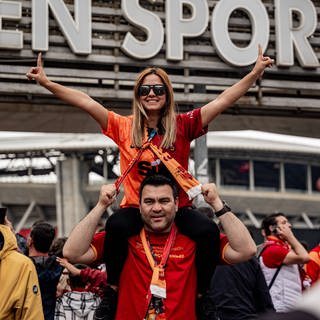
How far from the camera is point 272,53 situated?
1248 cm

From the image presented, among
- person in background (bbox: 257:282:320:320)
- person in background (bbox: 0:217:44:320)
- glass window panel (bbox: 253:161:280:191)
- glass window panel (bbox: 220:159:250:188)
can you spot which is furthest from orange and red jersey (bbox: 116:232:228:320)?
glass window panel (bbox: 253:161:280:191)

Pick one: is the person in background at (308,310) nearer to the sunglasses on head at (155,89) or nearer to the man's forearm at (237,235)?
the man's forearm at (237,235)

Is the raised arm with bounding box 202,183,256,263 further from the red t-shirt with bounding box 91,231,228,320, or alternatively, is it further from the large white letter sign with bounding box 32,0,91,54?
the large white letter sign with bounding box 32,0,91,54

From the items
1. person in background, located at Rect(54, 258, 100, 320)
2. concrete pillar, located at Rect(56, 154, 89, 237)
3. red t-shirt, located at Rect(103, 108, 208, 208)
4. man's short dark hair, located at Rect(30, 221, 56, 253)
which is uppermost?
red t-shirt, located at Rect(103, 108, 208, 208)

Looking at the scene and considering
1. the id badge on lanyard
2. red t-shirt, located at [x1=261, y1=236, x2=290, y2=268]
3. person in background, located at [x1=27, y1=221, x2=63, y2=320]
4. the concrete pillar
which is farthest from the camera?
the concrete pillar

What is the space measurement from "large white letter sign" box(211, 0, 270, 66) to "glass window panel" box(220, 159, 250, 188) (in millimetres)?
52925

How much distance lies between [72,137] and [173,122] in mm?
53501

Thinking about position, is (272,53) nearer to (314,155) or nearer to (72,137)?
(72,137)

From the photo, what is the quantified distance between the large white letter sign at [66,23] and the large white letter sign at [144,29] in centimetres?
62

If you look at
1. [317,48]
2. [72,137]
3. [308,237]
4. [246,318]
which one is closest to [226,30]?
[317,48]

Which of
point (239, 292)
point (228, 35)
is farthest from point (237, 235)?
point (228, 35)

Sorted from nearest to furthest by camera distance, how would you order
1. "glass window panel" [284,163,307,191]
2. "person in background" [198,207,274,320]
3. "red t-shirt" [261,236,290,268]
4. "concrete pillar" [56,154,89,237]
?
1. "person in background" [198,207,274,320]
2. "red t-shirt" [261,236,290,268]
3. "concrete pillar" [56,154,89,237]
4. "glass window panel" [284,163,307,191]

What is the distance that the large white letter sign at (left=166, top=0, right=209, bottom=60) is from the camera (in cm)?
1202

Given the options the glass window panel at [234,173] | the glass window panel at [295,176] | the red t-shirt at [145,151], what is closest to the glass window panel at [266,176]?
the glass window panel at [295,176]
